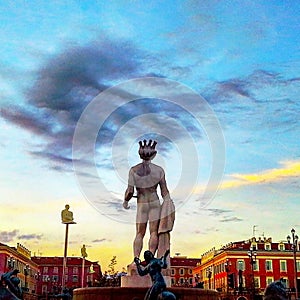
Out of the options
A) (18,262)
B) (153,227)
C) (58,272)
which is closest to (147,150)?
(153,227)

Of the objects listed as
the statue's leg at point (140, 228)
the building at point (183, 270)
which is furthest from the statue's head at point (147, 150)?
the building at point (183, 270)

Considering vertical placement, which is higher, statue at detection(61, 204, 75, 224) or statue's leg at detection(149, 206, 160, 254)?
statue at detection(61, 204, 75, 224)

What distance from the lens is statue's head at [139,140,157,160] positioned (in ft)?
59.1

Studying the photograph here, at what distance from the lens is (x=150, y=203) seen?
17.8 metres

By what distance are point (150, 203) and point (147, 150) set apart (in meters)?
1.86

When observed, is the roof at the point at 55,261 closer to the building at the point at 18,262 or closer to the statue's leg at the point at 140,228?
the building at the point at 18,262

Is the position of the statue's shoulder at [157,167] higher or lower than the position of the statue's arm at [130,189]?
higher

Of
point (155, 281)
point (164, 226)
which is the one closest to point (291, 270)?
point (164, 226)

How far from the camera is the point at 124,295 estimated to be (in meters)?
15.0

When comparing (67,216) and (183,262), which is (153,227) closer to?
(67,216)

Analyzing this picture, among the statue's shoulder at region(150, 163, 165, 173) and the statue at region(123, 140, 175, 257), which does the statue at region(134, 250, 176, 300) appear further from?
the statue's shoulder at region(150, 163, 165, 173)

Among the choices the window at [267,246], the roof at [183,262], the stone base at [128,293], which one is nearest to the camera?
the stone base at [128,293]

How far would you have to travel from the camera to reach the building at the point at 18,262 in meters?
80.2

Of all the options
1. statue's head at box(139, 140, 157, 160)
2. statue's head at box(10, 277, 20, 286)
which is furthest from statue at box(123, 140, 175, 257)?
statue's head at box(10, 277, 20, 286)
